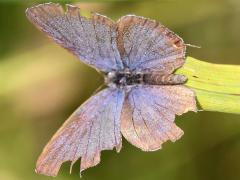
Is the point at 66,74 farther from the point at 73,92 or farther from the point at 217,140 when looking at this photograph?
the point at 217,140

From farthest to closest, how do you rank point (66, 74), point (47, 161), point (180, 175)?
point (66, 74) < point (180, 175) < point (47, 161)

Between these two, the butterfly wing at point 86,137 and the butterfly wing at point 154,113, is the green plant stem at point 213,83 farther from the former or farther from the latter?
the butterfly wing at point 86,137

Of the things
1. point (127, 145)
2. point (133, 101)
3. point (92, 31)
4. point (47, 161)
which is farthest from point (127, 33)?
point (127, 145)

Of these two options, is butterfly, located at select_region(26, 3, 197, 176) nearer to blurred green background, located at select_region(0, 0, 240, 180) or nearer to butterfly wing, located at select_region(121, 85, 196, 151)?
butterfly wing, located at select_region(121, 85, 196, 151)

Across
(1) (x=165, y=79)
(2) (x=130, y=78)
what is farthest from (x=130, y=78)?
(1) (x=165, y=79)

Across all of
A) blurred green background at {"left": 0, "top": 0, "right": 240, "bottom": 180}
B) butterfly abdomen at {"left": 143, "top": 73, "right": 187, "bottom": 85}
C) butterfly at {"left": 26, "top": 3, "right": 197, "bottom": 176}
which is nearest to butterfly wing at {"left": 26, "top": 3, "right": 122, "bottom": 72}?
butterfly at {"left": 26, "top": 3, "right": 197, "bottom": 176}

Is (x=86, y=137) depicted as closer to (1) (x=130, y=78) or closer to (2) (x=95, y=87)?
(1) (x=130, y=78)
